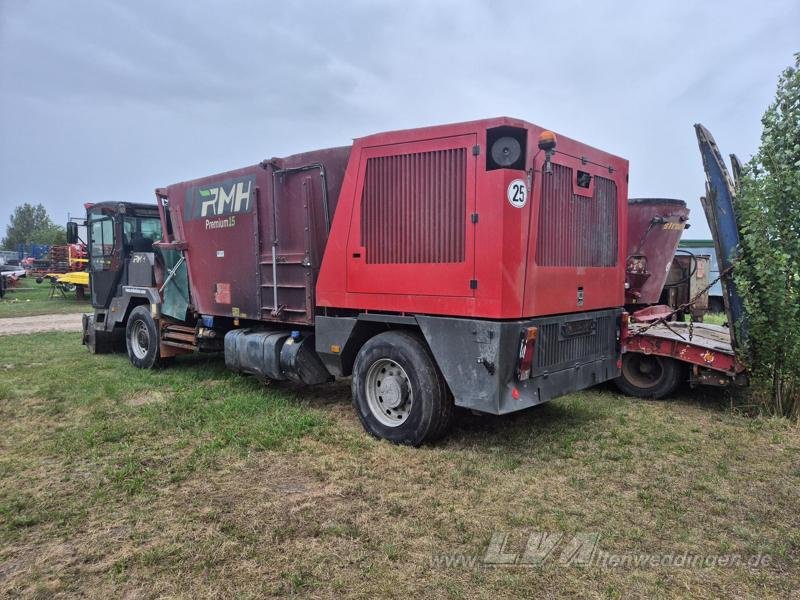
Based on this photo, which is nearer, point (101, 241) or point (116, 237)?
point (116, 237)

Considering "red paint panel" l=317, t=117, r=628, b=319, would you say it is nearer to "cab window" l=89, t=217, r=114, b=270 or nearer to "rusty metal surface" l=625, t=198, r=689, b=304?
"rusty metal surface" l=625, t=198, r=689, b=304

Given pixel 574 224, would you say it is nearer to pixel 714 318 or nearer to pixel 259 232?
pixel 259 232

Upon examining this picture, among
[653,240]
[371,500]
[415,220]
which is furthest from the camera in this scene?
[653,240]

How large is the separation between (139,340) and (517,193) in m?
6.79

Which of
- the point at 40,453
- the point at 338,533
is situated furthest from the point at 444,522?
the point at 40,453

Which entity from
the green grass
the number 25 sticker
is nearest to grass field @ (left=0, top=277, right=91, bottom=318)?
the number 25 sticker

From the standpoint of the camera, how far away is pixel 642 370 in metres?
6.76

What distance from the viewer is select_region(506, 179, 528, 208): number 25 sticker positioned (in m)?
4.26

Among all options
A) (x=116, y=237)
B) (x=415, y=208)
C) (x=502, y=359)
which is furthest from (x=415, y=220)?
(x=116, y=237)

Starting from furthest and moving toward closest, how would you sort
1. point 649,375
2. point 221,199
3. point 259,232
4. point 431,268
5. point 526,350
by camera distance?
point 221,199, point 649,375, point 259,232, point 431,268, point 526,350

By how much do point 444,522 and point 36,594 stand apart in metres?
2.25

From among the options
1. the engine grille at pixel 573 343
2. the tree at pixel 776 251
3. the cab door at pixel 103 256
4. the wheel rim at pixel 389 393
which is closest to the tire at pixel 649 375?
the tree at pixel 776 251

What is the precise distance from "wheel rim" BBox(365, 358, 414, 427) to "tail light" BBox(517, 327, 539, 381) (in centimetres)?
98

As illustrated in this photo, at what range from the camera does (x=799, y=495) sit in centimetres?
385
